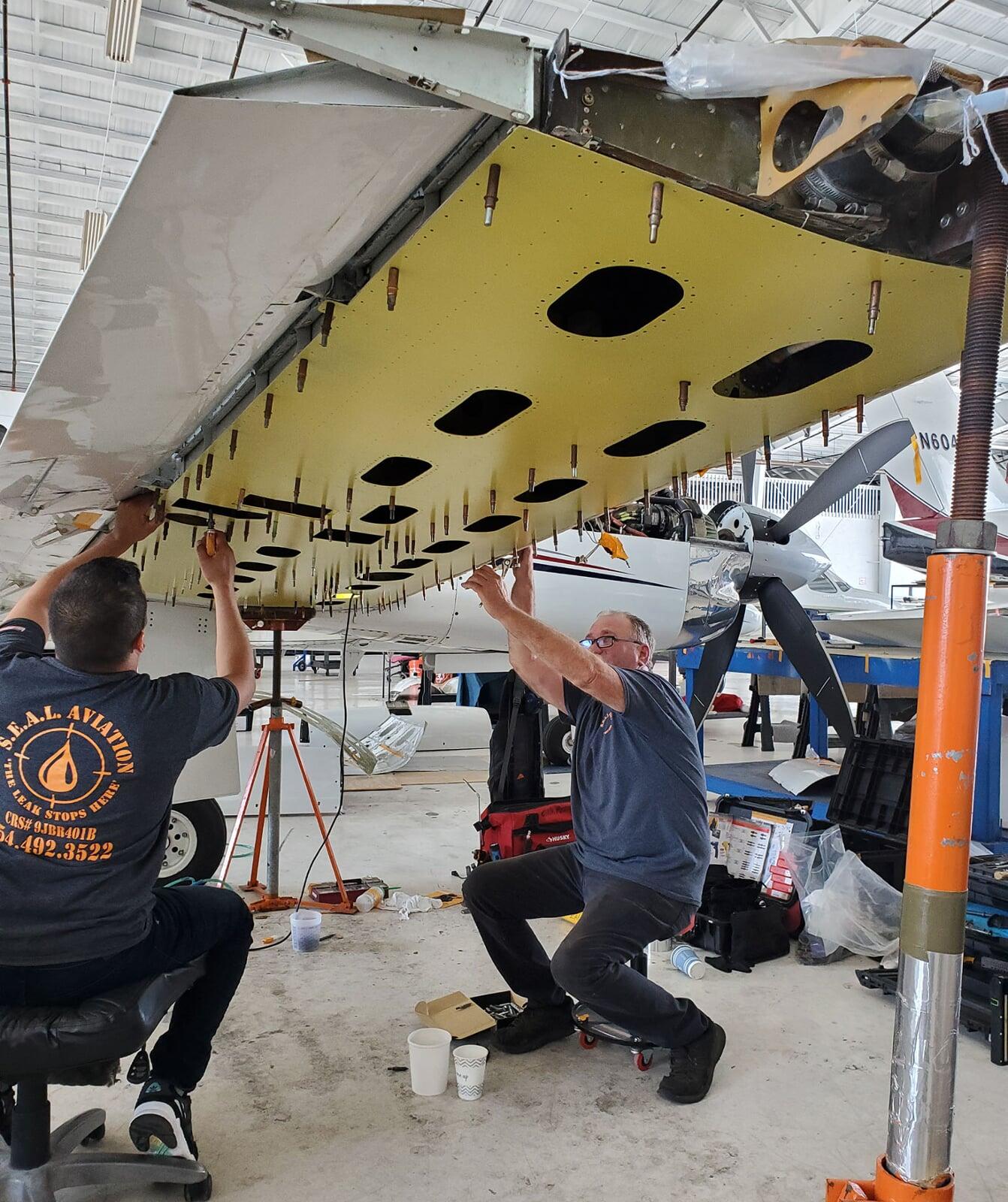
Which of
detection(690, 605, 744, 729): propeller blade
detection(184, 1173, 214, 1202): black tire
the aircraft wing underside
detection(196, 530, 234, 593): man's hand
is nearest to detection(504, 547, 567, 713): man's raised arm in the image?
the aircraft wing underside

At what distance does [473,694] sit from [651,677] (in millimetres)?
8871

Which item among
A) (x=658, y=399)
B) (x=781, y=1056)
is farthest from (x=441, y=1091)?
(x=658, y=399)

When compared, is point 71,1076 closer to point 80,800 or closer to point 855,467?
point 80,800

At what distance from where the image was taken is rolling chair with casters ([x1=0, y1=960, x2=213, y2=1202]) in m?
1.90

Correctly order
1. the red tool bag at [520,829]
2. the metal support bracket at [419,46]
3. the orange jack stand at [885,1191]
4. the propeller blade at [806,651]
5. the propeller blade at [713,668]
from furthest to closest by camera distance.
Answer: the propeller blade at [713,668] → the propeller blade at [806,651] → the red tool bag at [520,829] → the orange jack stand at [885,1191] → the metal support bracket at [419,46]

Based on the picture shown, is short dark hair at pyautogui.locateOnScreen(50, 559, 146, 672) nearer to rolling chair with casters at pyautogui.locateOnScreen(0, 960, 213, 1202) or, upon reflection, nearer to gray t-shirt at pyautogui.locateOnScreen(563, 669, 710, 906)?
rolling chair with casters at pyautogui.locateOnScreen(0, 960, 213, 1202)

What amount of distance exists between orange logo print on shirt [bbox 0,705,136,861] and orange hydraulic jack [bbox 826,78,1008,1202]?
174 cm

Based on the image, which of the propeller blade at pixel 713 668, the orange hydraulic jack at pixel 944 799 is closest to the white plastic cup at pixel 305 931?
the orange hydraulic jack at pixel 944 799

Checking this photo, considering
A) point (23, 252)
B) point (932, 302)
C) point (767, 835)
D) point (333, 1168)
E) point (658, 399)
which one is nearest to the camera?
point (932, 302)

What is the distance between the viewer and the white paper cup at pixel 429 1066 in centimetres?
285

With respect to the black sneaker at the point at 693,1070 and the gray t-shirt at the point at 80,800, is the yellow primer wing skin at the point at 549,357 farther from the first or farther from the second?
the black sneaker at the point at 693,1070

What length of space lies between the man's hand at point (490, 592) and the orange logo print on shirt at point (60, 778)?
4.47ft

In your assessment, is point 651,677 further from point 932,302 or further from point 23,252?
point 23,252

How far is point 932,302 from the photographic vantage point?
1.69 m
